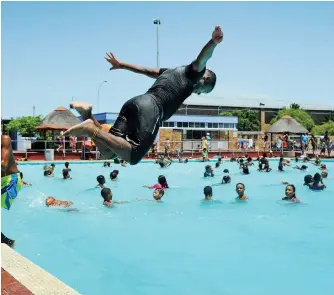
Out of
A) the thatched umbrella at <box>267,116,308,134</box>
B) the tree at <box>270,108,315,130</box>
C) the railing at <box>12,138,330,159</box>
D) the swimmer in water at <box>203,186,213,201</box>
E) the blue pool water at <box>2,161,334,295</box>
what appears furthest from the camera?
the tree at <box>270,108,315,130</box>

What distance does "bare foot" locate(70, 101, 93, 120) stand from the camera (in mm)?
4574

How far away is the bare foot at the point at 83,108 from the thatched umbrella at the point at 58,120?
1037 inches

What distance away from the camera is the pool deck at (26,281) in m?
4.48

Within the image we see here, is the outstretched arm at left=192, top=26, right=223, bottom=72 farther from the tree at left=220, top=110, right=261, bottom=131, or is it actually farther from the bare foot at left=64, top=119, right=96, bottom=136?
the tree at left=220, top=110, right=261, bottom=131

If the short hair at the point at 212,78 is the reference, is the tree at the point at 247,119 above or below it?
above

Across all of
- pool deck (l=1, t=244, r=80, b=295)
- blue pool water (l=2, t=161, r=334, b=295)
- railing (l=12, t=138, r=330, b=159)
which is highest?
railing (l=12, t=138, r=330, b=159)

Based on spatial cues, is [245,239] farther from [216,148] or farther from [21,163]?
[216,148]

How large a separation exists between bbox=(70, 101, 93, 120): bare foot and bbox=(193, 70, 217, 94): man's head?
3.67ft

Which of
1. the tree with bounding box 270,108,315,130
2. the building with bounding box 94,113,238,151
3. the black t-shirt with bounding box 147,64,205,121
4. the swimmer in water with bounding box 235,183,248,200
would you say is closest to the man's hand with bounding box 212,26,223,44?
the black t-shirt with bounding box 147,64,205,121

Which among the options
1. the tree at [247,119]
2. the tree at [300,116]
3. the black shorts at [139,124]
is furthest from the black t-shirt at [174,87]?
the tree at [300,116]

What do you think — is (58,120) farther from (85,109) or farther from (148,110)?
(148,110)

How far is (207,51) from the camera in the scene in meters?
4.54

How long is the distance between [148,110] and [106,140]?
514 mm

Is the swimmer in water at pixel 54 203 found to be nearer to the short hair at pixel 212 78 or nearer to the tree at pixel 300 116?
the short hair at pixel 212 78
